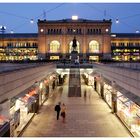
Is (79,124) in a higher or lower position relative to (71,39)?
lower

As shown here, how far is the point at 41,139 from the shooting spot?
22.1 meters

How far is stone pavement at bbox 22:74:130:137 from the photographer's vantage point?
25.8 m

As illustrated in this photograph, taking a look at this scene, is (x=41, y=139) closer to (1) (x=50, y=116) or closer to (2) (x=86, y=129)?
(2) (x=86, y=129)

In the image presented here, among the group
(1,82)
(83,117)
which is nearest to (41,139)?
(1,82)

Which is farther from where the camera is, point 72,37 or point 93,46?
point 93,46

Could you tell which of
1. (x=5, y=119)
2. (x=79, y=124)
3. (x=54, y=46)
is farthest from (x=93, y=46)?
(x=5, y=119)

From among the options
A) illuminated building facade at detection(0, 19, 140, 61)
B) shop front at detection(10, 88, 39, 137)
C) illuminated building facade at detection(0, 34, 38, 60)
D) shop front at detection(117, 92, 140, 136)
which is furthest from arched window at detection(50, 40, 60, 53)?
shop front at detection(117, 92, 140, 136)

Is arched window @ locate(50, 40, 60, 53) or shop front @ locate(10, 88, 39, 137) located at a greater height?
arched window @ locate(50, 40, 60, 53)

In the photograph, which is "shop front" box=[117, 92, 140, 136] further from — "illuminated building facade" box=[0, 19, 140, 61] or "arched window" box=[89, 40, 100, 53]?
"arched window" box=[89, 40, 100, 53]

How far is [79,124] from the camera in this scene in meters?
29.3

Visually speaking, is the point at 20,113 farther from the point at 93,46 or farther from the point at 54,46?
the point at 93,46

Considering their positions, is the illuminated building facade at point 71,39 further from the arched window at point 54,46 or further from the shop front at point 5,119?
the shop front at point 5,119

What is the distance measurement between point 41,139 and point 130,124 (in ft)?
19.8

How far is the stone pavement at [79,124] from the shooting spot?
84.7ft
